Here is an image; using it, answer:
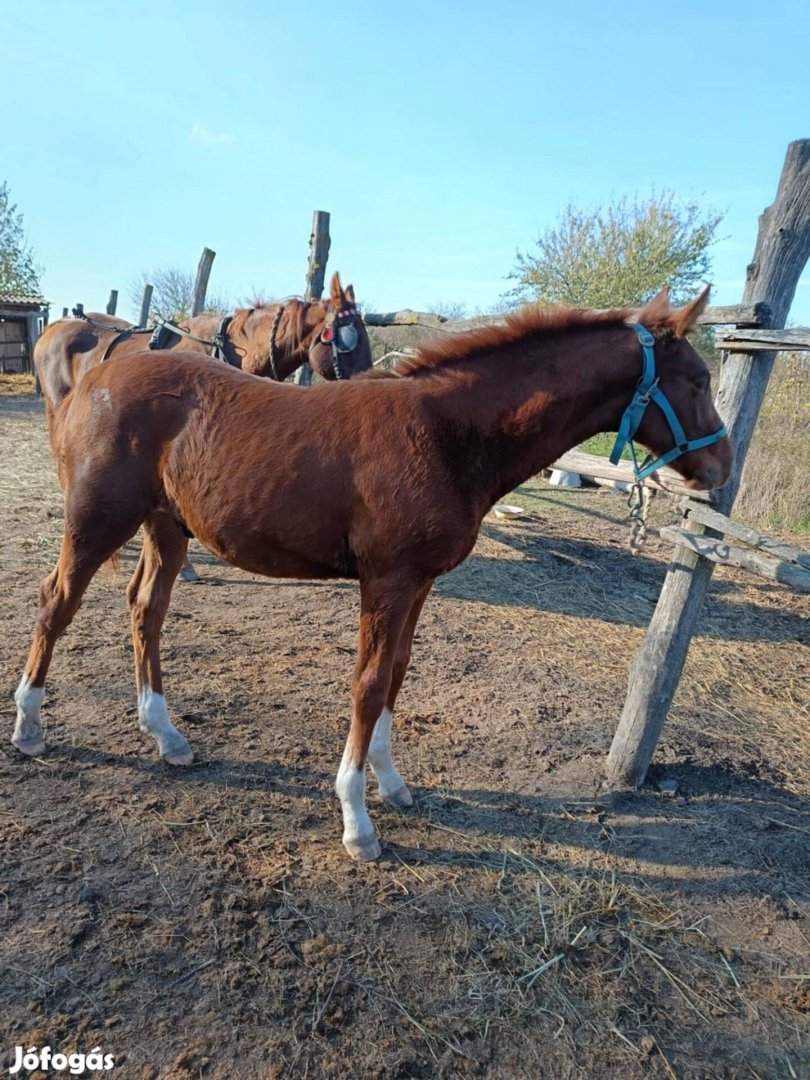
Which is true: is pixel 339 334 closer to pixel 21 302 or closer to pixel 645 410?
pixel 645 410

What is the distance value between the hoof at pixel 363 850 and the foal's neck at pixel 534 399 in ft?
5.15

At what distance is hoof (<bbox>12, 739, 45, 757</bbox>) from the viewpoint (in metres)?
3.06

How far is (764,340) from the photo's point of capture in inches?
113

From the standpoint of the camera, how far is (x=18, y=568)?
5457 millimetres

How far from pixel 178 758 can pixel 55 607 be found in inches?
37.4

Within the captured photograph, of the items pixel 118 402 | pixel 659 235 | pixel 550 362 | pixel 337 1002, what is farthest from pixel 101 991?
pixel 659 235

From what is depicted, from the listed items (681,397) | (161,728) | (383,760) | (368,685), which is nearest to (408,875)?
(383,760)

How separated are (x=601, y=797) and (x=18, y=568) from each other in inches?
197

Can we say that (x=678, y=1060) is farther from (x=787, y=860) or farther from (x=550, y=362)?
(x=550, y=362)

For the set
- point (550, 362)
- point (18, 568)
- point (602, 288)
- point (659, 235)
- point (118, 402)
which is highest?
point (659, 235)

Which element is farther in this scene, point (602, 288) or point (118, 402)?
point (602, 288)

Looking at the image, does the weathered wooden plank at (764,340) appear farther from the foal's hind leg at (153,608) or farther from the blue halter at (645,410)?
the foal's hind leg at (153,608)

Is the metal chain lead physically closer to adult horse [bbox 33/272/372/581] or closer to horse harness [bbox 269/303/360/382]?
adult horse [bbox 33/272/372/581]

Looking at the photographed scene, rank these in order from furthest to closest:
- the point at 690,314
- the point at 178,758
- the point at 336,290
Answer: the point at 336,290 < the point at 178,758 < the point at 690,314
